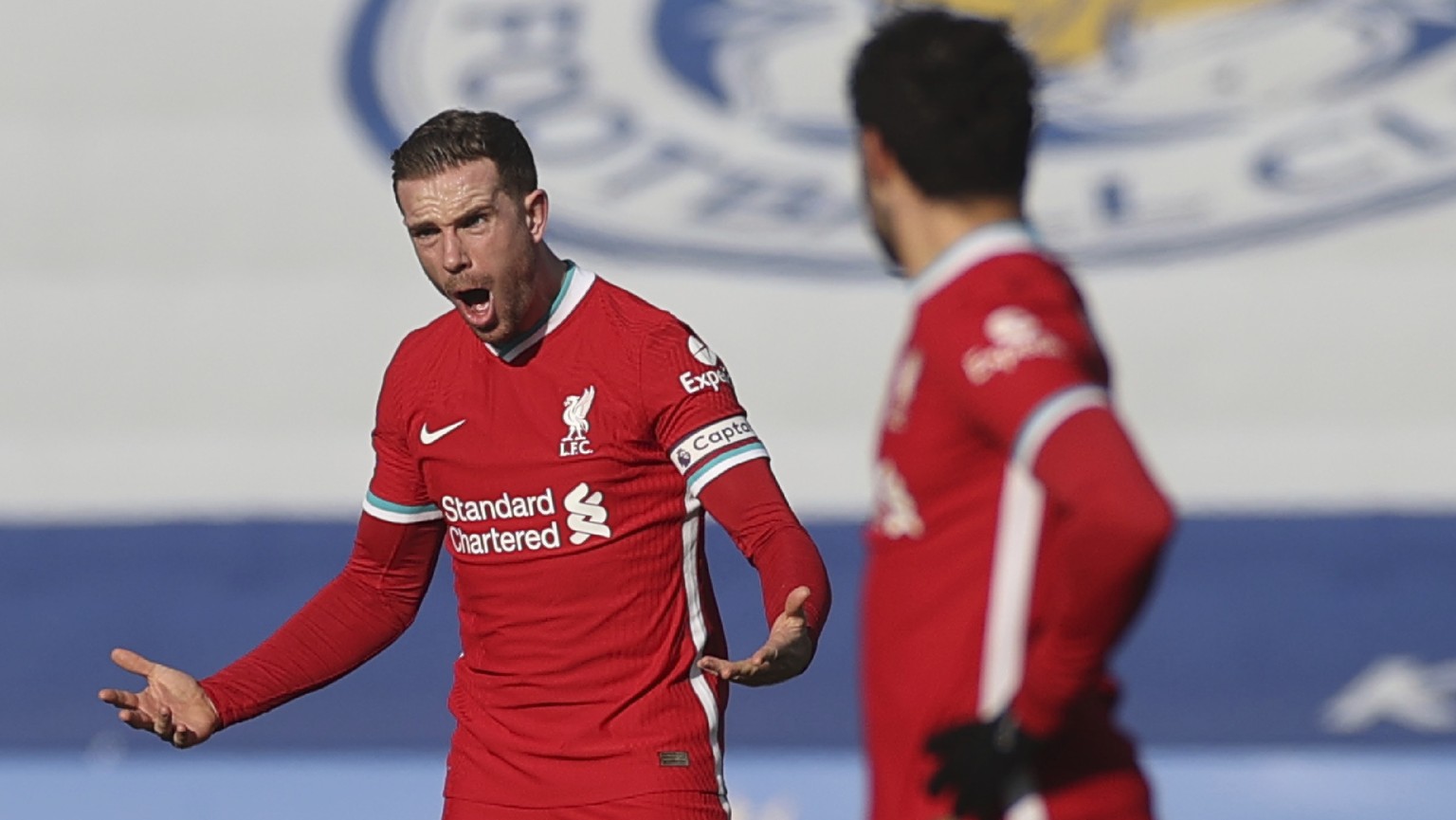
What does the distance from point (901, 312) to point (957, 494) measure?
578cm

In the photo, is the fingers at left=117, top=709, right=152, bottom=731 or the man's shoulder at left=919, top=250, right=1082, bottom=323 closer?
the man's shoulder at left=919, top=250, right=1082, bottom=323

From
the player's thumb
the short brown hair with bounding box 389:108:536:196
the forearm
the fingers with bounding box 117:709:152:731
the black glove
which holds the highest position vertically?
the short brown hair with bounding box 389:108:536:196

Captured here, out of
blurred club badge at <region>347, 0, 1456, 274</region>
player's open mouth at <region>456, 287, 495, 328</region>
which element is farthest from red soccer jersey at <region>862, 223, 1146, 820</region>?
blurred club badge at <region>347, 0, 1456, 274</region>

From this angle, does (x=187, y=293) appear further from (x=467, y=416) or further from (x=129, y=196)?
(x=467, y=416)

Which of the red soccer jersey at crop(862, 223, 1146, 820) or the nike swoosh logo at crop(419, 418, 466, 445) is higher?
the nike swoosh logo at crop(419, 418, 466, 445)

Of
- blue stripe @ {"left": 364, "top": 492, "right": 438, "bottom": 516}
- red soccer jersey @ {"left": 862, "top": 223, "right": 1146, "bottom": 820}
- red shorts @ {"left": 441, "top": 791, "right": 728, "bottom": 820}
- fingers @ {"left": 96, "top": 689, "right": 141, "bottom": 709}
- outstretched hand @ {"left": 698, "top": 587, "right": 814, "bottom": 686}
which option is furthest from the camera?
blue stripe @ {"left": 364, "top": 492, "right": 438, "bottom": 516}

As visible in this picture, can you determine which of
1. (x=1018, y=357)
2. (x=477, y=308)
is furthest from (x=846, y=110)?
(x=1018, y=357)

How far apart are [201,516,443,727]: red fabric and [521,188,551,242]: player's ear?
0.57m

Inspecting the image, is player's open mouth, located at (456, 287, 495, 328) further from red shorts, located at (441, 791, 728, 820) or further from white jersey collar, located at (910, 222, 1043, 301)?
white jersey collar, located at (910, 222, 1043, 301)

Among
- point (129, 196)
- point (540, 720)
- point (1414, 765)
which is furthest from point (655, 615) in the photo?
point (129, 196)

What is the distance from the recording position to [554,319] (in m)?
3.51

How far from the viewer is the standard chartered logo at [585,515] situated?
11.1ft

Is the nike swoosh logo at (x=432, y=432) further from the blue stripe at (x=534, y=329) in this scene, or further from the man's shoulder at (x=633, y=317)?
the man's shoulder at (x=633, y=317)

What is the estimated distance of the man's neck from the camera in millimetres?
2176
